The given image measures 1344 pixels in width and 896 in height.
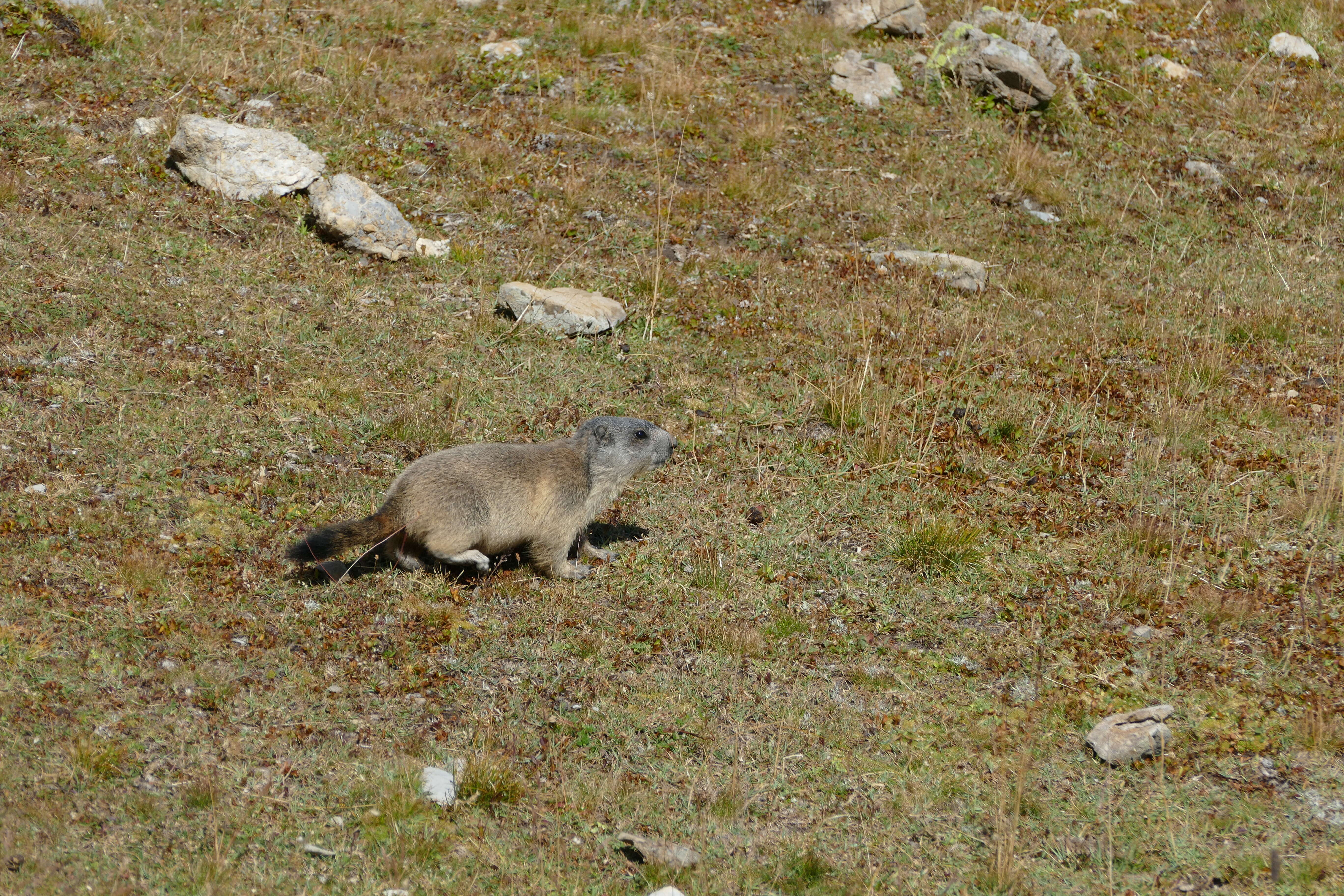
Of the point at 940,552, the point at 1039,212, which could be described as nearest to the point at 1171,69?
the point at 1039,212

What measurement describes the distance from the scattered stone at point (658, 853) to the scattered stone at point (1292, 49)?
54.9 ft

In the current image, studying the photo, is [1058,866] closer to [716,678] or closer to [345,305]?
[716,678]

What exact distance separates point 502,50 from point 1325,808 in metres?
→ 12.8

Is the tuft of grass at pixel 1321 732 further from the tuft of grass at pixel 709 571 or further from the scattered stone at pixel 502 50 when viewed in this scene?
the scattered stone at pixel 502 50

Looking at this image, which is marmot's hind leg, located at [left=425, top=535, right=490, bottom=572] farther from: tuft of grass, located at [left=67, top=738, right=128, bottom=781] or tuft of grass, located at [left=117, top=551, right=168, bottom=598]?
tuft of grass, located at [left=67, top=738, right=128, bottom=781]

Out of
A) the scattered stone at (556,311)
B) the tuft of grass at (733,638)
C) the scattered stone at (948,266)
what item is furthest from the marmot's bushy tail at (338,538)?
the scattered stone at (948,266)

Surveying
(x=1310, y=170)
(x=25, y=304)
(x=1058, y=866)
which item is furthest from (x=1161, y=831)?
(x=1310, y=170)

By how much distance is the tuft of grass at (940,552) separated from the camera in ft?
27.0

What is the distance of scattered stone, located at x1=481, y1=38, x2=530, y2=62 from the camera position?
15.0m

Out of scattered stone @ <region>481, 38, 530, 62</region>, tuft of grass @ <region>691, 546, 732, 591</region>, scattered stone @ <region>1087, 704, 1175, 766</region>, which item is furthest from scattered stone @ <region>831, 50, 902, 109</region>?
scattered stone @ <region>1087, 704, 1175, 766</region>

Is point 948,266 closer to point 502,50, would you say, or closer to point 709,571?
point 709,571

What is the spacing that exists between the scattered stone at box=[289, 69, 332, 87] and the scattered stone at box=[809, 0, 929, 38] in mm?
7356

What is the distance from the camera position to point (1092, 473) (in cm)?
943

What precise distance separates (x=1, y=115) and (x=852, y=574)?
9.99 metres
